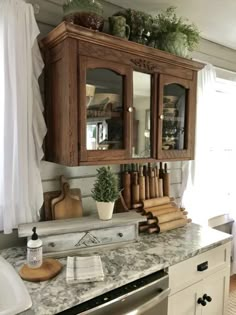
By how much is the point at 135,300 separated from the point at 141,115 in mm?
934

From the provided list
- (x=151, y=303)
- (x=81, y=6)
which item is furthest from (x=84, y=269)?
(x=81, y=6)

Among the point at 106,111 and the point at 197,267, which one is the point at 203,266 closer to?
the point at 197,267

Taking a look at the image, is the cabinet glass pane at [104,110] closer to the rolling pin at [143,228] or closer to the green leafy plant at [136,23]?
the green leafy plant at [136,23]

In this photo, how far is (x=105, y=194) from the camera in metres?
1.48

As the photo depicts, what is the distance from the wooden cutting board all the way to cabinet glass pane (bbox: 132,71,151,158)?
1.42 ft

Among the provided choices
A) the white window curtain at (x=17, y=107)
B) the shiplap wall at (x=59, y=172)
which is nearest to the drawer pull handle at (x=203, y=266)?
the shiplap wall at (x=59, y=172)

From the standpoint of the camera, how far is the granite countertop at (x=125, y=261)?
99 cm

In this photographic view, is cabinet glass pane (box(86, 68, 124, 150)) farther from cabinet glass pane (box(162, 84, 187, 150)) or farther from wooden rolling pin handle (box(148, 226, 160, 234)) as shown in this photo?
wooden rolling pin handle (box(148, 226, 160, 234))

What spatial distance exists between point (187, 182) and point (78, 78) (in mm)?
1346

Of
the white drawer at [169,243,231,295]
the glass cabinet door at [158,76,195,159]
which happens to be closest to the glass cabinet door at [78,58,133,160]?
the glass cabinet door at [158,76,195,159]

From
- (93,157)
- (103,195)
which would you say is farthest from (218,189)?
(93,157)

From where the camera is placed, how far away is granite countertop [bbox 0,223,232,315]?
0.99 metres

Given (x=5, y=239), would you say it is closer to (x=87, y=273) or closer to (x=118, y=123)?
(x=87, y=273)

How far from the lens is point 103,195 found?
1.48 meters
